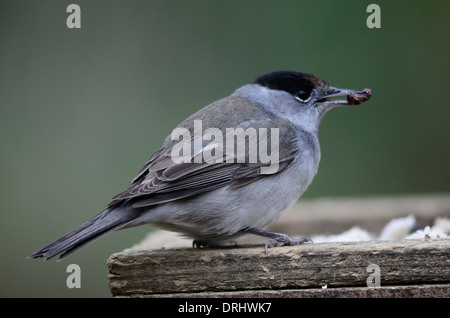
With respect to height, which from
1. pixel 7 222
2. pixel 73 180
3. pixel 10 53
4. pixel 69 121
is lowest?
pixel 7 222

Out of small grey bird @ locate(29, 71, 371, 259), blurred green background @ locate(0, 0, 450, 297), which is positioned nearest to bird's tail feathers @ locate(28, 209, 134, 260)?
small grey bird @ locate(29, 71, 371, 259)

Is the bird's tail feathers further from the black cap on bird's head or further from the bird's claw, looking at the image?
the black cap on bird's head

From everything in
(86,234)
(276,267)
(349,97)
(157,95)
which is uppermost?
(157,95)

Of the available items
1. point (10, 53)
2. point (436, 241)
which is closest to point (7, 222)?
point (10, 53)

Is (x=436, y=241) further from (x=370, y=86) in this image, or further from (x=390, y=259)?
(x=370, y=86)

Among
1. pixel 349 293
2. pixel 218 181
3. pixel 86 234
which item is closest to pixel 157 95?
pixel 218 181

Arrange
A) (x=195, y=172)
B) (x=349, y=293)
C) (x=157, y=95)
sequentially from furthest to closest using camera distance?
(x=157, y=95) → (x=195, y=172) → (x=349, y=293)

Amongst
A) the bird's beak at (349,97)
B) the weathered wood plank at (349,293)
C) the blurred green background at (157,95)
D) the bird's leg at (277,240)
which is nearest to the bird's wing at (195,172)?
the bird's leg at (277,240)

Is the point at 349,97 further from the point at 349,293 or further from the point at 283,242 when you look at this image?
the point at 349,293
